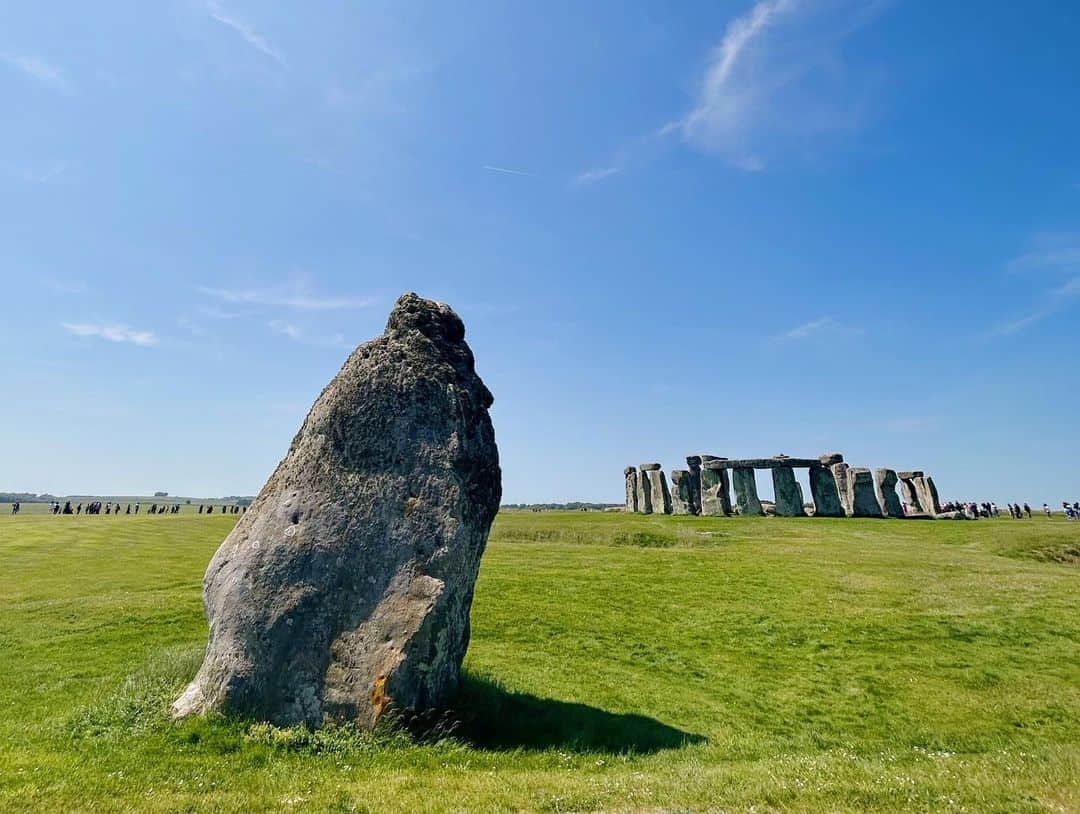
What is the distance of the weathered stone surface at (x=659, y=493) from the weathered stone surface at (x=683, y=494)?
74cm

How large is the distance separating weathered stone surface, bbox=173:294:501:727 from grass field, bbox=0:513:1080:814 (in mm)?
622

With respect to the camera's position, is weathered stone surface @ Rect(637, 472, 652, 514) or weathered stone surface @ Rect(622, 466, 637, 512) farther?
weathered stone surface @ Rect(622, 466, 637, 512)

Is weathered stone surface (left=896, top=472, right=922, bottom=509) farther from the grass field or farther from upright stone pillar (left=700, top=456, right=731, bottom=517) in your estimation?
the grass field

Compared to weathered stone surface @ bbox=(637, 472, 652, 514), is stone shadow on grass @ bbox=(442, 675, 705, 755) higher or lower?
lower

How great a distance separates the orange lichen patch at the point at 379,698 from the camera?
27.3ft

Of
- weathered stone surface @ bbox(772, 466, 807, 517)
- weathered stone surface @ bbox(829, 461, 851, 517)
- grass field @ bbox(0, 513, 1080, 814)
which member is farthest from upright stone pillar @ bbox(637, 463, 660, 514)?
grass field @ bbox(0, 513, 1080, 814)

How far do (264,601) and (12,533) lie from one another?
145 feet

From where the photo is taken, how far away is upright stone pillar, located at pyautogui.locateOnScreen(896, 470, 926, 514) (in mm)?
47969

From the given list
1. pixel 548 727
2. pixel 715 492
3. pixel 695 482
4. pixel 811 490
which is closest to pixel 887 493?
pixel 811 490

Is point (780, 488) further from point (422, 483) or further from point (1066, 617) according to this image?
point (422, 483)

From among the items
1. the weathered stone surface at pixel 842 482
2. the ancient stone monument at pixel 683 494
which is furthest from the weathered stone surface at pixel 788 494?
the ancient stone monument at pixel 683 494

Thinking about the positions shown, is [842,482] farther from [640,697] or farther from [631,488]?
[640,697]

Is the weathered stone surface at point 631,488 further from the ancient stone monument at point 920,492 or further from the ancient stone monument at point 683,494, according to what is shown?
the ancient stone monument at point 920,492

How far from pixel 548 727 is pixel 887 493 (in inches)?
1679
